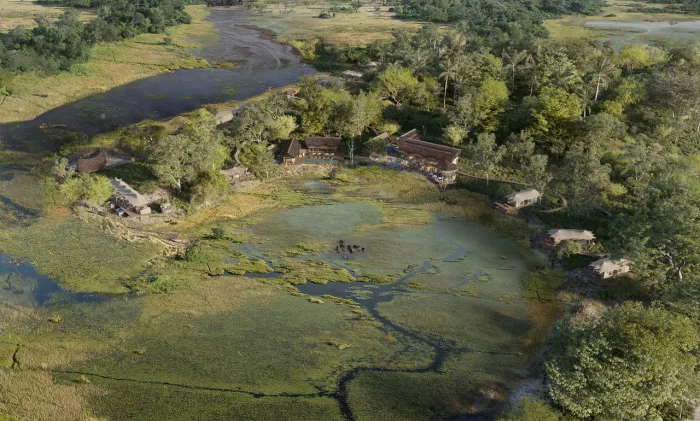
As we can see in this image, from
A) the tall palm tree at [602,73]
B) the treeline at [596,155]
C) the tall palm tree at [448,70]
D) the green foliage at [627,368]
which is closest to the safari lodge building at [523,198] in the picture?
the treeline at [596,155]

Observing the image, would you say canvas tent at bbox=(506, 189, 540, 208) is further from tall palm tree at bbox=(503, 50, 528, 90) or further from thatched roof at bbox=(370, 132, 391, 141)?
tall palm tree at bbox=(503, 50, 528, 90)

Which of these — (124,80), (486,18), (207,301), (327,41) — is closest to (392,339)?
(207,301)

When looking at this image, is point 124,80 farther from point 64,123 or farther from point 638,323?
point 638,323

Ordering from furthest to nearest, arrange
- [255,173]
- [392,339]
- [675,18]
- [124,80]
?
1. [675,18]
2. [124,80]
3. [255,173]
4. [392,339]

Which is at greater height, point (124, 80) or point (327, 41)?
point (327, 41)

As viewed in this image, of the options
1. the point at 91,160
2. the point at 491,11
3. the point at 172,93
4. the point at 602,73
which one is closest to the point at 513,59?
the point at 602,73

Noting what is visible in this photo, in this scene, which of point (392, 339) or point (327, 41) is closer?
point (392, 339)

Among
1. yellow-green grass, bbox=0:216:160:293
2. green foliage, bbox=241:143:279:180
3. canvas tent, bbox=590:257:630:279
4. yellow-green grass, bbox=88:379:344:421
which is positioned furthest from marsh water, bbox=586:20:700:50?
yellow-green grass, bbox=88:379:344:421
